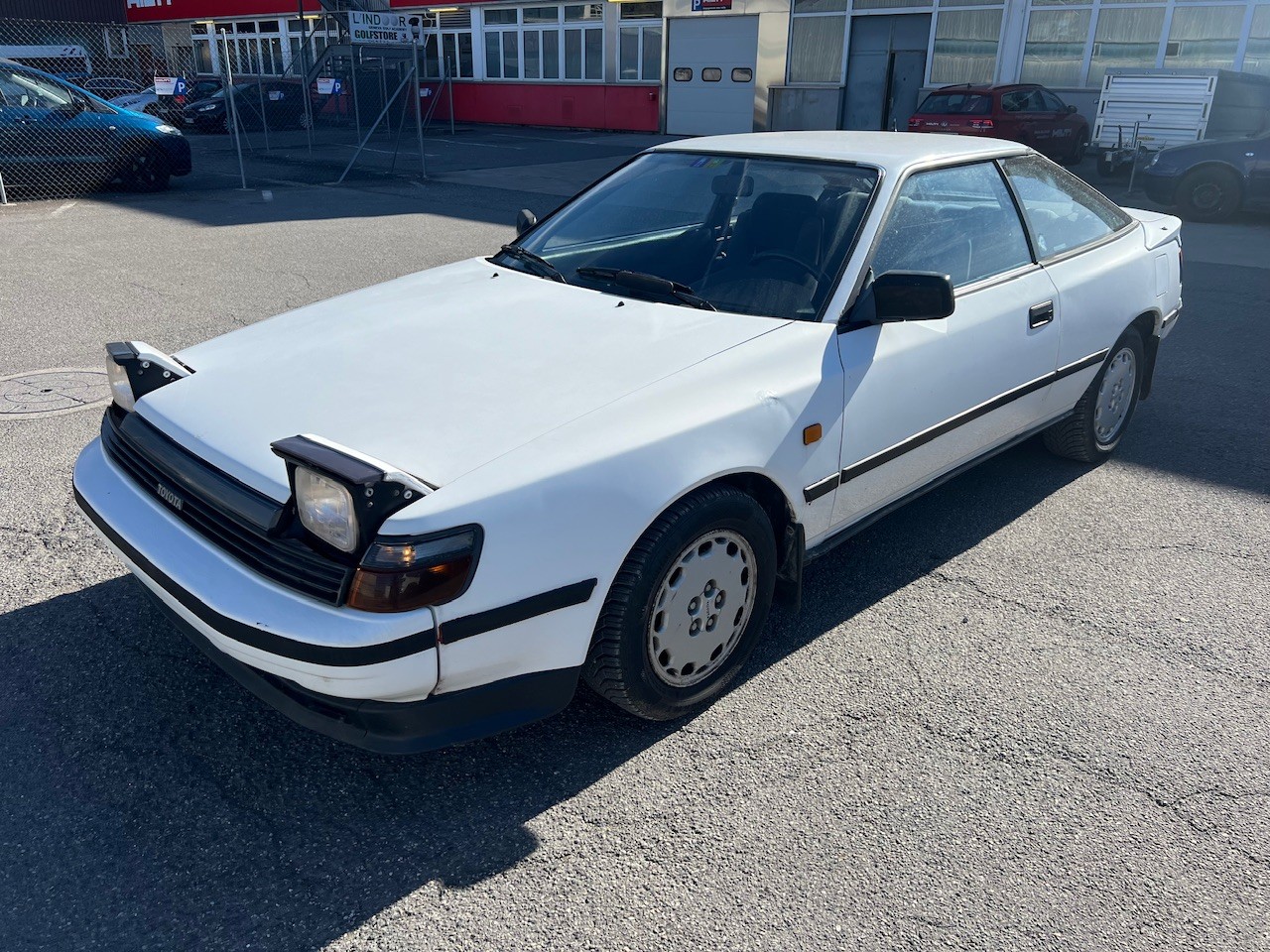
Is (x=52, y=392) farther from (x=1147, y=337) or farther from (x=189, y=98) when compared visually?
(x=189, y=98)

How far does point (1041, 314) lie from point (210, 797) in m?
3.36

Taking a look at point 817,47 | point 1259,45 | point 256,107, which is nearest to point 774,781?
point 1259,45

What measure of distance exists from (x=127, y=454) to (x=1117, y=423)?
4.38 meters

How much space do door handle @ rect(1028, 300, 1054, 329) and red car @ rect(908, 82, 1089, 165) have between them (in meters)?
14.0

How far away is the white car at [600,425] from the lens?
229 cm

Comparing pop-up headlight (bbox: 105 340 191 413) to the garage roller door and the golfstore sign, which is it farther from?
the garage roller door

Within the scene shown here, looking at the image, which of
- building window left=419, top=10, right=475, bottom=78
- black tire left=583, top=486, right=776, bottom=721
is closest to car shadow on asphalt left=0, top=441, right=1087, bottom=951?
black tire left=583, top=486, right=776, bottom=721

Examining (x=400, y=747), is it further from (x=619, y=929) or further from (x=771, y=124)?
(x=771, y=124)

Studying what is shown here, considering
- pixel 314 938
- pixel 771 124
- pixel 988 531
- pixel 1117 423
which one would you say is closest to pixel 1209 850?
pixel 988 531

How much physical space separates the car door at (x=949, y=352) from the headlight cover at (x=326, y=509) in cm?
160

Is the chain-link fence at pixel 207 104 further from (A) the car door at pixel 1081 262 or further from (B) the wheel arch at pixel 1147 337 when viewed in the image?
(B) the wheel arch at pixel 1147 337

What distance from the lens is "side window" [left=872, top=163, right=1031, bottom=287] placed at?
11.4 ft

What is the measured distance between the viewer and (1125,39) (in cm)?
1942

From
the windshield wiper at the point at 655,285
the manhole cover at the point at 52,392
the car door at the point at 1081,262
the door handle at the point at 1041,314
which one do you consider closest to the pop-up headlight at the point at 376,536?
the windshield wiper at the point at 655,285
